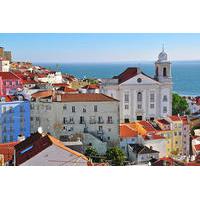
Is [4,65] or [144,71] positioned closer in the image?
[144,71]

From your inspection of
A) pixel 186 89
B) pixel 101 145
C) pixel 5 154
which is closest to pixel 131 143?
pixel 101 145

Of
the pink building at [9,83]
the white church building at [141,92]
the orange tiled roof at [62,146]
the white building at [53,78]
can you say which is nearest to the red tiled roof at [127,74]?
the white church building at [141,92]

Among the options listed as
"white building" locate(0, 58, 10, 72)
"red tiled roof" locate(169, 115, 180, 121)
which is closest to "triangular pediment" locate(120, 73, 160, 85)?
"red tiled roof" locate(169, 115, 180, 121)

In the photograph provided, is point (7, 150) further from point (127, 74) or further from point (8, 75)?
point (127, 74)

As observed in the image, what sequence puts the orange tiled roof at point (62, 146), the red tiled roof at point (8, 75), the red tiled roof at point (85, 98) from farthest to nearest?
the red tiled roof at point (8, 75) → the red tiled roof at point (85, 98) → the orange tiled roof at point (62, 146)

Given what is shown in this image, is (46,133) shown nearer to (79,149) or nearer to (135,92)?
(79,149)

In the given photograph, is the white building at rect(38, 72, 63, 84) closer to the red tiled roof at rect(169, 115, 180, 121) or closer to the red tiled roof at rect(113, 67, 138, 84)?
the red tiled roof at rect(113, 67, 138, 84)

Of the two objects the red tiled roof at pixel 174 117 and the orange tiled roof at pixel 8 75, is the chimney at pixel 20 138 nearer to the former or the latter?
the orange tiled roof at pixel 8 75

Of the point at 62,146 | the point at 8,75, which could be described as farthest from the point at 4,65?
the point at 62,146
